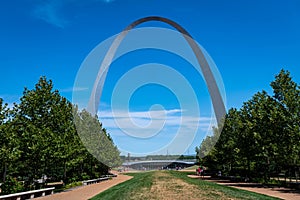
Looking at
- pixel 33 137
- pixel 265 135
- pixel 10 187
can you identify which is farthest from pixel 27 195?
pixel 265 135

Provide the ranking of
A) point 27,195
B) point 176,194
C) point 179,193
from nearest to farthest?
point 176,194
point 179,193
point 27,195

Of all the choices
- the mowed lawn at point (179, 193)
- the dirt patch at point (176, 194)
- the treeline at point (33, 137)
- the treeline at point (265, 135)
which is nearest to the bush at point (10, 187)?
the treeline at point (33, 137)

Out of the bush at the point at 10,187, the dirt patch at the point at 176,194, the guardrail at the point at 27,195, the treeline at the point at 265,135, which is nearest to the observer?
the dirt patch at the point at 176,194

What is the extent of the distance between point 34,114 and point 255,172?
25351mm

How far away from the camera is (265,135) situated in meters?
29.0

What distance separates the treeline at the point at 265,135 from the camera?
24.7 m

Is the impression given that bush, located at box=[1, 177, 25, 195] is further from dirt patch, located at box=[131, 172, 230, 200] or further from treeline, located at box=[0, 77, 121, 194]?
dirt patch, located at box=[131, 172, 230, 200]

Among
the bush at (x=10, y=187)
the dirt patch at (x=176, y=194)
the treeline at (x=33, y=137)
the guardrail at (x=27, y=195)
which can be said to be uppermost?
the treeline at (x=33, y=137)

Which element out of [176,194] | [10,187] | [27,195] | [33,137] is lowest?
[27,195]

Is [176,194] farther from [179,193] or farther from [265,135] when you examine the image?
[265,135]

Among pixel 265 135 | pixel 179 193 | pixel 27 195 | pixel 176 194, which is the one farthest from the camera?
pixel 265 135

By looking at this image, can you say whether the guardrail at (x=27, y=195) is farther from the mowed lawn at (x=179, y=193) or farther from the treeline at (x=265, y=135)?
the treeline at (x=265, y=135)

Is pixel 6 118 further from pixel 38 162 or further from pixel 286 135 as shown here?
pixel 286 135

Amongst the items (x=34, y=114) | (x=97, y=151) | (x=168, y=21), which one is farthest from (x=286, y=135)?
(x=168, y=21)
